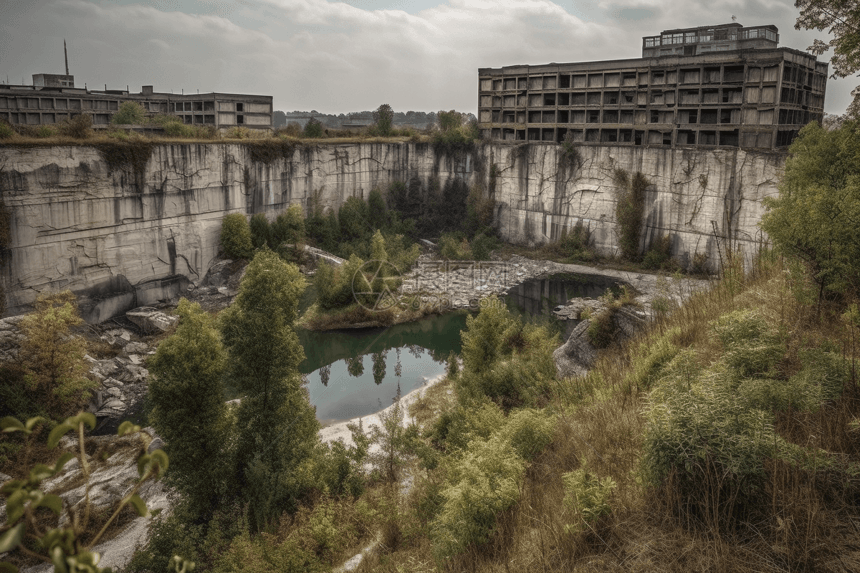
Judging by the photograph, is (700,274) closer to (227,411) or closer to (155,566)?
(227,411)

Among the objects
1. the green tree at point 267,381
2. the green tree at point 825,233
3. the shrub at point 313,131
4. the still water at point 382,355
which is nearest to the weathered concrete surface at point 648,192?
the still water at point 382,355

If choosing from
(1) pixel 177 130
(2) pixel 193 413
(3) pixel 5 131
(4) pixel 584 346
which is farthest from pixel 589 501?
(1) pixel 177 130

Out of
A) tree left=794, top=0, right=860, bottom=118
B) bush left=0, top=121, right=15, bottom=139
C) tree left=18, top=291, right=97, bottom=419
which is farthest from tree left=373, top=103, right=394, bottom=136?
tree left=794, top=0, right=860, bottom=118

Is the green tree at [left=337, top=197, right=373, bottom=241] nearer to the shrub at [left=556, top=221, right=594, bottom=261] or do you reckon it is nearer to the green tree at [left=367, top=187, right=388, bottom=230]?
the green tree at [left=367, top=187, right=388, bottom=230]

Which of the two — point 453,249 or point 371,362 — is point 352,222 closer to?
point 453,249

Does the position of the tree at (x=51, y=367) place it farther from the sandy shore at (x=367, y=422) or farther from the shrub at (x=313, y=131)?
the shrub at (x=313, y=131)
